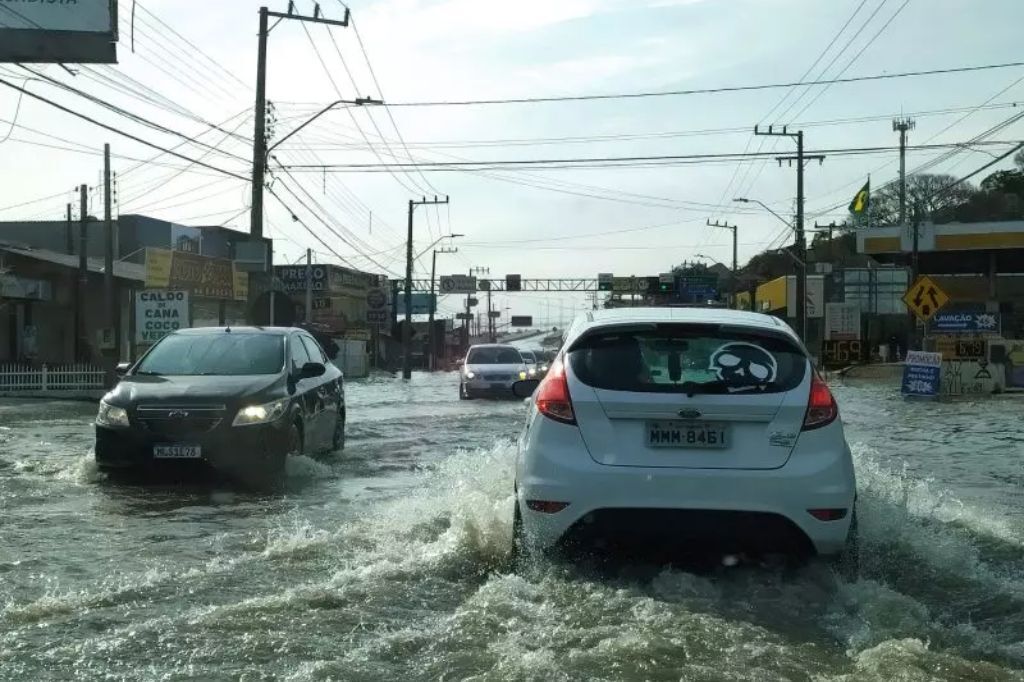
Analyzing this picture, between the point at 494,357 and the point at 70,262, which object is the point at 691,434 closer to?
the point at 494,357

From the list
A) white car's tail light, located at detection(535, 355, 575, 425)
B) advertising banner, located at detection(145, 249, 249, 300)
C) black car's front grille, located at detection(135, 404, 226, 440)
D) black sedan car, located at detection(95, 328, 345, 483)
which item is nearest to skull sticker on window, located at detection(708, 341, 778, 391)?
white car's tail light, located at detection(535, 355, 575, 425)

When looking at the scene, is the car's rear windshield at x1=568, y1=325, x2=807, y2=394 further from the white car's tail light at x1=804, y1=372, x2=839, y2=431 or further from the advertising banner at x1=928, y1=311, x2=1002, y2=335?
the advertising banner at x1=928, y1=311, x2=1002, y2=335

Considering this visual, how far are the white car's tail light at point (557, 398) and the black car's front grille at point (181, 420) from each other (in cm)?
454

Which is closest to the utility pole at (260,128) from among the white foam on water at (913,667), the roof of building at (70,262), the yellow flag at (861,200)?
the roof of building at (70,262)

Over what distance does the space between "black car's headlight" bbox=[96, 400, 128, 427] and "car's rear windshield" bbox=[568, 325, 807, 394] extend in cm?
535

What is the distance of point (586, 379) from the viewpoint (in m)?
5.71

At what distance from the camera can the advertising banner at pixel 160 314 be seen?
24719 mm

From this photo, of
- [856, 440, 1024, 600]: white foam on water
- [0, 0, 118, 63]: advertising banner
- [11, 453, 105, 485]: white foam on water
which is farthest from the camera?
[0, 0, 118, 63]: advertising banner

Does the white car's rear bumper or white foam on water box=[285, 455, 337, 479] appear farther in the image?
white foam on water box=[285, 455, 337, 479]

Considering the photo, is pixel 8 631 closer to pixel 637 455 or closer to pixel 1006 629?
pixel 637 455

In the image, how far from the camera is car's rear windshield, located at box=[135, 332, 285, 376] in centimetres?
1055

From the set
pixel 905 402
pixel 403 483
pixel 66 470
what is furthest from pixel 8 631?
pixel 905 402

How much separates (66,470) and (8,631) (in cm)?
622

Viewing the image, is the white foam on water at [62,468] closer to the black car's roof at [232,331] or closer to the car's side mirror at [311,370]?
the black car's roof at [232,331]
